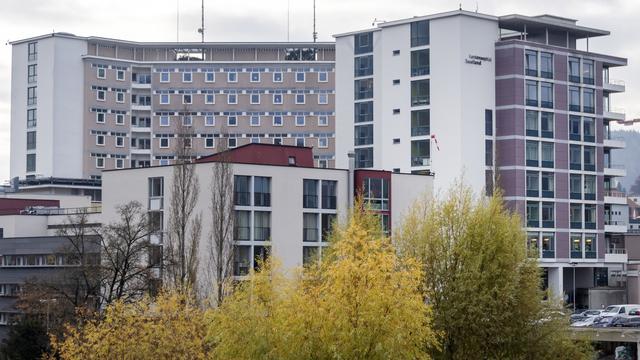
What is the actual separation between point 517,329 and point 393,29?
68799 millimetres

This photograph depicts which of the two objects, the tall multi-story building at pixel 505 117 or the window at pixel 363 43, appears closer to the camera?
the tall multi-story building at pixel 505 117

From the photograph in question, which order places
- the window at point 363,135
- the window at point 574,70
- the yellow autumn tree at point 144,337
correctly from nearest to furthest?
the yellow autumn tree at point 144,337 < the window at point 574,70 < the window at point 363,135

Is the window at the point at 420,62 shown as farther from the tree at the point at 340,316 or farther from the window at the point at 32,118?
the tree at the point at 340,316

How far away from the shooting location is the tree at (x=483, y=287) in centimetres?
6800

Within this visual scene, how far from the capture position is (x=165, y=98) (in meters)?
175

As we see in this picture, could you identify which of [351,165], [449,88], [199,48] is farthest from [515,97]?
[199,48]

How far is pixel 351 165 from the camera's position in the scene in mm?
103688

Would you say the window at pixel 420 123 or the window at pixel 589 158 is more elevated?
the window at pixel 420 123

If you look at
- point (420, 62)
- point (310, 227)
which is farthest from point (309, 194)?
point (420, 62)

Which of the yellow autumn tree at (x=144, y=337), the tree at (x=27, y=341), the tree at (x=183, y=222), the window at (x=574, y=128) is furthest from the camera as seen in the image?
the window at (x=574, y=128)

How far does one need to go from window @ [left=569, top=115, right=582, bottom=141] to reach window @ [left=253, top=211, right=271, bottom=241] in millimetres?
48195

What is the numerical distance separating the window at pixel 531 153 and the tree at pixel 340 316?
7579 cm

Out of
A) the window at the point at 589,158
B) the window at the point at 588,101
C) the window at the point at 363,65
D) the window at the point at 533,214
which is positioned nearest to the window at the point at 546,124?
the window at the point at 588,101

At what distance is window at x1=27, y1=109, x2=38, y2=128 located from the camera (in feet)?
559
